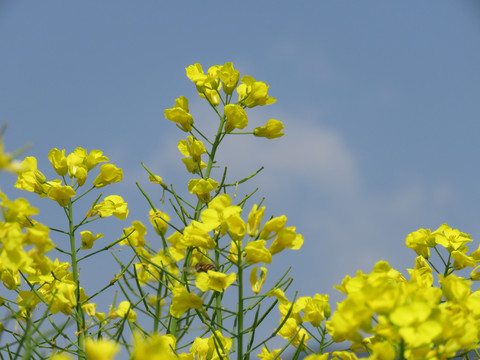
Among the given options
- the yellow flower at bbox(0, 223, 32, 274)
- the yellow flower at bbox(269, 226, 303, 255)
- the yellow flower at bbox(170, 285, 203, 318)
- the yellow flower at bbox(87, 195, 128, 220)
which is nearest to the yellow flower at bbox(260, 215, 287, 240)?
the yellow flower at bbox(269, 226, 303, 255)

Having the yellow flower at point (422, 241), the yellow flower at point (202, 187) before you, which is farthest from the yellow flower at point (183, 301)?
the yellow flower at point (422, 241)

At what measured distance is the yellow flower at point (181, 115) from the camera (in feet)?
6.15

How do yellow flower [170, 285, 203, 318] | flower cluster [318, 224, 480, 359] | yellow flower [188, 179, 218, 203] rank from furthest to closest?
yellow flower [188, 179, 218, 203] → yellow flower [170, 285, 203, 318] → flower cluster [318, 224, 480, 359]

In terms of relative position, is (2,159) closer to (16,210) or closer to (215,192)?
(16,210)

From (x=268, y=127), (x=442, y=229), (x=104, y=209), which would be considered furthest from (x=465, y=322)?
(x=104, y=209)

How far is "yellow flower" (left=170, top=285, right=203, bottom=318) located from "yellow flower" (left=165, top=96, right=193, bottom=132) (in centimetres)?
71

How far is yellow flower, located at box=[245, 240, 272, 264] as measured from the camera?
45.9 inches

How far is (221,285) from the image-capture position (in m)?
1.25

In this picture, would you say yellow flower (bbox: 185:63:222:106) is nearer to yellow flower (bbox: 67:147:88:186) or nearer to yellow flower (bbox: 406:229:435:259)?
yellow flower (bbox: 67:147:88:186)

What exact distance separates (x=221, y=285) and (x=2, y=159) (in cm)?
68

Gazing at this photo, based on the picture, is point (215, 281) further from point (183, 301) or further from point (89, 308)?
point (89, 308)

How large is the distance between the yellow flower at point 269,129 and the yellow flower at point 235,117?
119mm

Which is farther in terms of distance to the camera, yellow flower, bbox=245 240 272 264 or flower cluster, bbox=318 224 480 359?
yellow flower, bbox=245 240 272 264

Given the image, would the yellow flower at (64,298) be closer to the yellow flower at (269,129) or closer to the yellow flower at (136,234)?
the yellow flower at (136,234)
